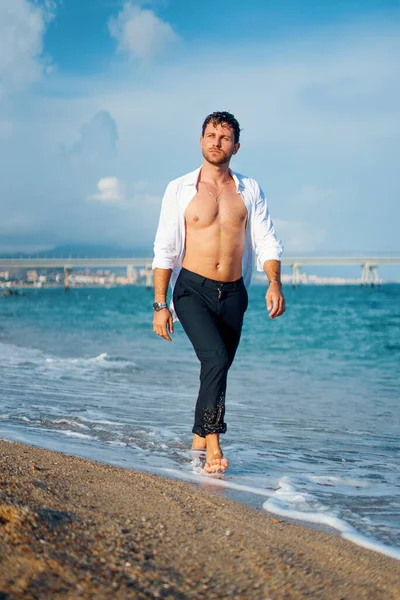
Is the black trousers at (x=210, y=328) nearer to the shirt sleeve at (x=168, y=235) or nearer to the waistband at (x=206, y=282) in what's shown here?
the waistband at (x=206, y=282)

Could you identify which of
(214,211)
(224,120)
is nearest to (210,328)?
(214,211)

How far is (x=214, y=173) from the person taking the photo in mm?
4449

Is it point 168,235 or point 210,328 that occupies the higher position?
point 168,235

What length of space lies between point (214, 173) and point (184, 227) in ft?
1.18

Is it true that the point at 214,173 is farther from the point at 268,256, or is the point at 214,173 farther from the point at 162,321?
the point at 162,321

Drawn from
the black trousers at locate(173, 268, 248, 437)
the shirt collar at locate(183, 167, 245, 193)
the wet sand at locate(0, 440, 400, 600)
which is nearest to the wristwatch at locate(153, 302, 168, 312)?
the black trousers at locate(173, 268, 248, 437)

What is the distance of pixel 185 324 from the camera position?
174 inches

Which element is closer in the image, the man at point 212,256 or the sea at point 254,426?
the sea at point 254,426

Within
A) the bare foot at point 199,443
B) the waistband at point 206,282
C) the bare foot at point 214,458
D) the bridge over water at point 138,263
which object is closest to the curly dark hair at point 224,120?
the waistband at point 206,282

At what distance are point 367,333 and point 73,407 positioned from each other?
19775 mm

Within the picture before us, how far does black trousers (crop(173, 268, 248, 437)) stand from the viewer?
427 cm

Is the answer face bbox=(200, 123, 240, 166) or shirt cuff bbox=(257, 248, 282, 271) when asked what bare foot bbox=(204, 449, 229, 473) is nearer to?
shirt cuff bbox=(257, 248, 282, 271)

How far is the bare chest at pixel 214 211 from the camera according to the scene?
4.38 metres

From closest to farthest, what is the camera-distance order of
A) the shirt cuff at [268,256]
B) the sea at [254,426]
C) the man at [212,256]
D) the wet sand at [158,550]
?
the wet sand at [158,550], the sea at [254,426], the man at [212,256], the shirt cuff at [268,256]
